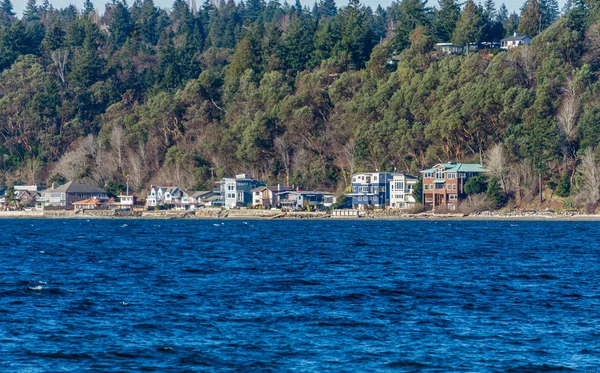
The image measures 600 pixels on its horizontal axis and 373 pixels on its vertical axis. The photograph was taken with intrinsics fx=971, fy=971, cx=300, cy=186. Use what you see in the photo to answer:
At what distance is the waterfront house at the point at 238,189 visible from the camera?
113688mm

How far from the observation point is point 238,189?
11431 cm

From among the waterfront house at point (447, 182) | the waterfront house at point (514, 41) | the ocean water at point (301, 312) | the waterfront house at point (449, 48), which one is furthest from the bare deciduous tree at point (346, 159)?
the ocean water at point (301, 312)

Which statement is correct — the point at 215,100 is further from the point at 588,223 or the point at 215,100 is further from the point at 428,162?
the point at 588,223

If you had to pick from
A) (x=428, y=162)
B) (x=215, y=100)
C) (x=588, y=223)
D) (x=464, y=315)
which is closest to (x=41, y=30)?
(x=215, y=100)

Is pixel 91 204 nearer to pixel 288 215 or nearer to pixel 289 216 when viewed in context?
pixel 288 215

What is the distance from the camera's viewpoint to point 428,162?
11081 centimetres

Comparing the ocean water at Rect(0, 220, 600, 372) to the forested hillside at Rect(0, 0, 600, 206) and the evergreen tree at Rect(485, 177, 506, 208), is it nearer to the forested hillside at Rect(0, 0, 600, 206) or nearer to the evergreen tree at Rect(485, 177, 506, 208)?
the evergreen tree at Rect(485, 177, 506, 208)

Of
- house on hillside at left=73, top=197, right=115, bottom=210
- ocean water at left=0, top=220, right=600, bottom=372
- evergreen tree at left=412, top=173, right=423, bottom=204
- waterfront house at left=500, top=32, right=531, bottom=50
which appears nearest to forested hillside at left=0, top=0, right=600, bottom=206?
waterfront house at left=500, top=32, right=531, bottom=50

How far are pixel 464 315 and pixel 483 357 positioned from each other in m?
5.24

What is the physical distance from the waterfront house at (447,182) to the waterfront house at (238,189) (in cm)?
2185

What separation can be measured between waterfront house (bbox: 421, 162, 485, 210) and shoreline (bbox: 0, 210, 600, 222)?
216 cm

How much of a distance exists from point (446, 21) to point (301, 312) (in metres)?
119

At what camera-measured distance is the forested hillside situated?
4158 inches

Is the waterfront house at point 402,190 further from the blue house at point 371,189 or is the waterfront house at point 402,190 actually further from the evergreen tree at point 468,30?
the evergreen tree at point 468,30
